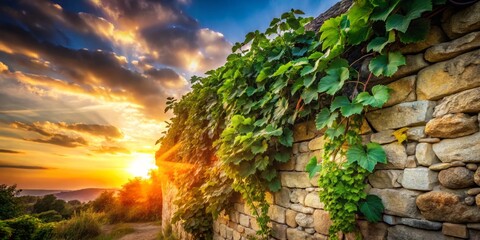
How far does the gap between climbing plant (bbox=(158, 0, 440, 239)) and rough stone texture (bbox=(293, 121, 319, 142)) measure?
0.07m

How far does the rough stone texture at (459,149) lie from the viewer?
1.38 meters

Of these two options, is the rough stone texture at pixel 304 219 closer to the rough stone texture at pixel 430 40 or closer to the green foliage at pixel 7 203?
the rough stone texture at pixel 430 40

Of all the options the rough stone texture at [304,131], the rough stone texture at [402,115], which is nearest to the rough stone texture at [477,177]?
the rough stone texture at [402,115]

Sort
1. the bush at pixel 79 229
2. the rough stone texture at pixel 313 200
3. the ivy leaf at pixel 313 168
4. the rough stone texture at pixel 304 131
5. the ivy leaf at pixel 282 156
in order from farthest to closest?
the bush at pixel 79 229, the ivy leaf at pixel 282 156, the rough stone texture at pixel 304 131, the rough stone texture at pixel 313 200, the ivy leaf at pixel 313 168

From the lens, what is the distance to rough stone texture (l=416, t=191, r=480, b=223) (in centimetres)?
138

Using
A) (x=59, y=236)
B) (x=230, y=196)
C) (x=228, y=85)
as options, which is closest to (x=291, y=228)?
(x=230, y=196)

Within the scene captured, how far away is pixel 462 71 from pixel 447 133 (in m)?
0.37

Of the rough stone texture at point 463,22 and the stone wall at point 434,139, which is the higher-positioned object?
the rough stone texture at point 463,22

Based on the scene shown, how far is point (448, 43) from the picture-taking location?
153cm

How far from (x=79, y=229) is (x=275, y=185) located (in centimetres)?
801

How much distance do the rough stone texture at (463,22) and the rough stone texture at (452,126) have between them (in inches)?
19.8

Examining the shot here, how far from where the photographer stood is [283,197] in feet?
8.93

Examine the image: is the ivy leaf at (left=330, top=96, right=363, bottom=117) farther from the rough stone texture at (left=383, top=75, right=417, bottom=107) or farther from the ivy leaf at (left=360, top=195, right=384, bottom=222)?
the ivy leaf at (left=360, top=195, right=384, bottom=222)

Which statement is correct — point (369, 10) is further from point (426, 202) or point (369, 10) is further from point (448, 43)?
point (426, 202)
